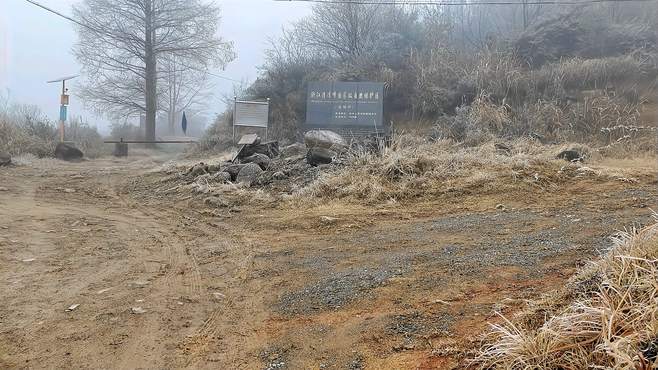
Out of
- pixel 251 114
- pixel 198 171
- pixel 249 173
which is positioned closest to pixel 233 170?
pixel 249 173

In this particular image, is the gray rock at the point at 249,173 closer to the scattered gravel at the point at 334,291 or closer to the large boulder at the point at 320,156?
the large boulder at the point at 320,156

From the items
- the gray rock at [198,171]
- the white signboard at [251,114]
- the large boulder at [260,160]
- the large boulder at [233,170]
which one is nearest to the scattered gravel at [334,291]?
the large boulder at [233,170]

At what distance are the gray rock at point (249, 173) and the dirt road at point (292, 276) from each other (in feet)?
5.91

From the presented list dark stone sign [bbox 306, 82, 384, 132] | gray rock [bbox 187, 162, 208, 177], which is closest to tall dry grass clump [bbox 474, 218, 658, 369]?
gray rock [bbox 187, 162, 208, 177]

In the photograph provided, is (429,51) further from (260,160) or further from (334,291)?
(334,291)

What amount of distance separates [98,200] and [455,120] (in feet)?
30.1

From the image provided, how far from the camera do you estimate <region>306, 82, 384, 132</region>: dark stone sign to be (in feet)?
49.3

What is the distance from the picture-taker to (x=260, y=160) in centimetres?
1036

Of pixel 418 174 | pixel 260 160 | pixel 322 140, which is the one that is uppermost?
pixel 322 140

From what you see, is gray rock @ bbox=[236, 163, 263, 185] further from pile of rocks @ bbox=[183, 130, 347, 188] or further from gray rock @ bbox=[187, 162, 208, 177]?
gray rock @ bbox=[187, 162, 208, 177]

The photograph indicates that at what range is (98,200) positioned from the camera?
8.77 metres

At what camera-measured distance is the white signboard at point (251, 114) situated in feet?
53.2

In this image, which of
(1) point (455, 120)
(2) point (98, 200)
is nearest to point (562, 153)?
(1) point (455, 120)

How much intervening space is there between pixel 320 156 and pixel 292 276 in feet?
18.0
